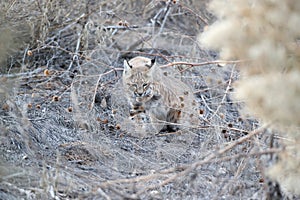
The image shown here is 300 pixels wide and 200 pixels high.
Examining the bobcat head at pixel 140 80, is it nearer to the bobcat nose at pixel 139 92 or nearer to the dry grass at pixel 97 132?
the bobcat nose at pixel 139 92

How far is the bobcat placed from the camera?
540 cm

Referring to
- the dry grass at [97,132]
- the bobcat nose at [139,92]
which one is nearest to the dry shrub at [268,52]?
the dry grass at [97,132]

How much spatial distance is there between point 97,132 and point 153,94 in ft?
2.82

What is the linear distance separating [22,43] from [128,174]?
2192mm

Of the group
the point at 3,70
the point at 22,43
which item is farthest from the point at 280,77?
the point at 22,43

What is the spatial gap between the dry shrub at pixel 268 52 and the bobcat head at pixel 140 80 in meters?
2.44

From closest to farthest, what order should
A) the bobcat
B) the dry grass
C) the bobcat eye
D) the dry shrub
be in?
the dry shrub, the dry grass, the bobcat, the bobcat eye

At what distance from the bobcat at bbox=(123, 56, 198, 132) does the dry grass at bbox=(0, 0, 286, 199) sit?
0.55 feet

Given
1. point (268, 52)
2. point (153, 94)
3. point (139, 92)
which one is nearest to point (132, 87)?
point (139, 92)

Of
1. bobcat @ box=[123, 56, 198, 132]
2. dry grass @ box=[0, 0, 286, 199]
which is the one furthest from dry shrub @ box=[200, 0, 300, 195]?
bobcat @ box=[123, 56, 198, 132]

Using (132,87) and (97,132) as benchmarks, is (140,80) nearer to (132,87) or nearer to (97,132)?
(132,87)

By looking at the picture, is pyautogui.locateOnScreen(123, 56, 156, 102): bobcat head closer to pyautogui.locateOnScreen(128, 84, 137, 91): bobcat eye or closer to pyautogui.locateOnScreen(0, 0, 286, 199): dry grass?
pyautogui.locateOnScreen(128, 84, 137, 91): bobcat eye

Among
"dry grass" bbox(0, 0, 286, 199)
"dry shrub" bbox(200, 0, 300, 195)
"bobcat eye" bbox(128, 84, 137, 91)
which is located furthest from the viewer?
"bobcat eye" bbox(128, 84, 137, 91)

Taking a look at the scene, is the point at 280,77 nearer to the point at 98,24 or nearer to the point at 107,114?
the point at 107,114
